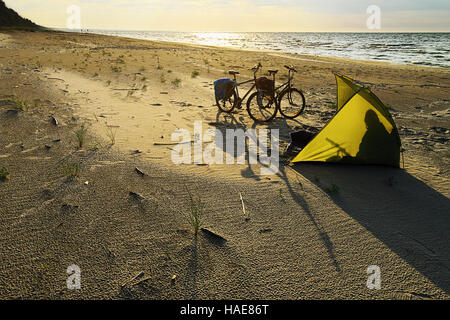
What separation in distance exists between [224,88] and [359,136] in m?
4.26

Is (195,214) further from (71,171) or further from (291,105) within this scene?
(291,105)

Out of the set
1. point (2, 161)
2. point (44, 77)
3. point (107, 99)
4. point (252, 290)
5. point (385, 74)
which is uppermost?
point (385, 74)

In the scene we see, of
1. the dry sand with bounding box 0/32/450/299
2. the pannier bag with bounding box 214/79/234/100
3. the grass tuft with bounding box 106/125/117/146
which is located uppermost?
the pannier bag with bounding box 214/79/234/100

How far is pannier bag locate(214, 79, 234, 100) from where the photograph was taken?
780cm

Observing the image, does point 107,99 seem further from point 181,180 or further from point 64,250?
point 64,250

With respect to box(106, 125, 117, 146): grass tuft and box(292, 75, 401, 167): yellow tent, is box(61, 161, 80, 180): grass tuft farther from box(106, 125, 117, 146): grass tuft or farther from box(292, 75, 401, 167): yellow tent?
box(292, 75, 401, 167): yellow tent

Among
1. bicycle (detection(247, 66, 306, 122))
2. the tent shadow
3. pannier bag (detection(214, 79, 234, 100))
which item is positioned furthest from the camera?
pannier bag (detection(214, 79, 234, 100))

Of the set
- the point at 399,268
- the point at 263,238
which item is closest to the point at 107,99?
the point at 263,238

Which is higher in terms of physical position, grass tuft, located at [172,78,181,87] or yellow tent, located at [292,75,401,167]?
grass tuft, located at [172,78,181,87]

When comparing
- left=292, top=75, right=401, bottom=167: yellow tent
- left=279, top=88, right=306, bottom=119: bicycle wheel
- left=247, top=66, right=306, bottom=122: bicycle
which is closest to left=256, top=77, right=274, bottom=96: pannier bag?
left=247, top=66, right=306, bottom=122: bicycle

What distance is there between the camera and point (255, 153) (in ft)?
A: 18.3

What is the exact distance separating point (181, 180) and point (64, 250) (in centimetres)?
193

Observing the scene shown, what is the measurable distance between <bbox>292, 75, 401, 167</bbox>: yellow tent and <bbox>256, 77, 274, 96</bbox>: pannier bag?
2.57 meters

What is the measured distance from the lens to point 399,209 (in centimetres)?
382
